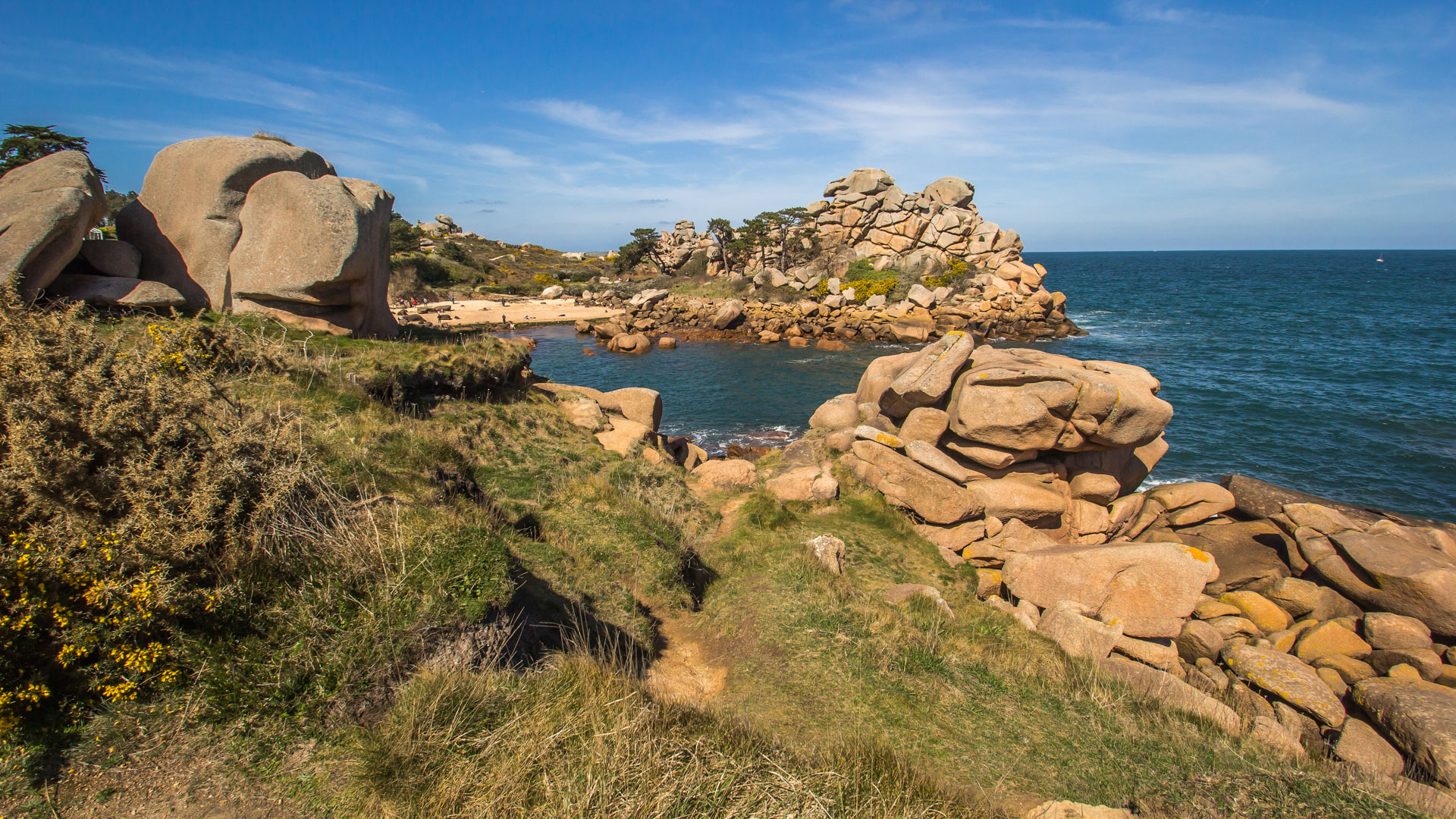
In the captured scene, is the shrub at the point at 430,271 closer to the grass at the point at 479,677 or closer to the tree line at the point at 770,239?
the tree line at the point at 770,239

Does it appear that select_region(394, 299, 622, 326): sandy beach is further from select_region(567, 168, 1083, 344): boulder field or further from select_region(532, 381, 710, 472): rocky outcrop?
select_region(532, 381, 710, 472): rocky outcrop

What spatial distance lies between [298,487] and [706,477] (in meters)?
10.0

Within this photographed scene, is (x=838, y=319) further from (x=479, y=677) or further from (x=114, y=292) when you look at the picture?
(x=479, y=677)

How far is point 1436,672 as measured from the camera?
1012 centimetres

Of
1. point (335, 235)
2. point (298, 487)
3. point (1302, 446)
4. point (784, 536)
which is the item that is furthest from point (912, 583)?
point (1302, 446)

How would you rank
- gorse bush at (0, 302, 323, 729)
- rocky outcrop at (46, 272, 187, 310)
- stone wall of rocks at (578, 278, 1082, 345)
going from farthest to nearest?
1. stone wall of rocks at (578, 278, 1082, 345)
2. rocky outcrop at (46, 272, 187, 310)
3. gorse bush at (0, 302, 323, 729)

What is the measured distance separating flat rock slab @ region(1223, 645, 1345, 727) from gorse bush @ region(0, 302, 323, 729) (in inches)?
534

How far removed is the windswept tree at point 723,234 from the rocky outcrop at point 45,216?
57587 mm

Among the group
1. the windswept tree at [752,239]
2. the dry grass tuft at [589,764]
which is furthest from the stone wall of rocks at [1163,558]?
the windswept tree at [752,239]

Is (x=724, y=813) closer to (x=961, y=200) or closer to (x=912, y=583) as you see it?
(x=912, y=583)

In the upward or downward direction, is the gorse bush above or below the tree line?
below

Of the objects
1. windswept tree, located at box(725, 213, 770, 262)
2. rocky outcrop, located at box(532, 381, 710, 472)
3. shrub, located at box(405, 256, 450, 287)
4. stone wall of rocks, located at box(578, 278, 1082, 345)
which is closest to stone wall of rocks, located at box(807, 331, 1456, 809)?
rocky outcrop, located at box(532, 381, 710, 472)

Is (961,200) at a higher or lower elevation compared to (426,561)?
higher

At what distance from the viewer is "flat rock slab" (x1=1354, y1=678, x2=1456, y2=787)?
7.96 metres
